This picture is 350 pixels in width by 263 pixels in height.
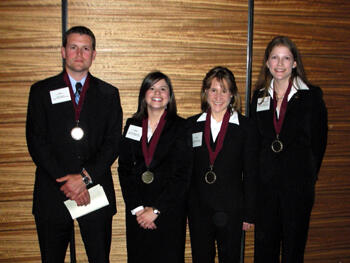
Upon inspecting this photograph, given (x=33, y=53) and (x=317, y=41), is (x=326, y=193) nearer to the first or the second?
(x=317, y=41)

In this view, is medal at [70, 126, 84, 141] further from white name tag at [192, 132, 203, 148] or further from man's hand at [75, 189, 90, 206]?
white name tag at [192, 132, 203, 148]

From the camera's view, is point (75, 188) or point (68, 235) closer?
point (75, 188)

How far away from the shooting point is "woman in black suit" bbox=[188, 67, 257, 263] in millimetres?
1887

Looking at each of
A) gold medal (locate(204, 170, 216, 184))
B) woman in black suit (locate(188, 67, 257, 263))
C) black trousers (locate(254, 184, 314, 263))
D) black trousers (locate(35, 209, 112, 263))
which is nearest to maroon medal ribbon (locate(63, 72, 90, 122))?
black trousers (locate(35, 209, 112, 263))

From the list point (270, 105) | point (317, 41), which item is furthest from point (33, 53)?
point (317, 41)

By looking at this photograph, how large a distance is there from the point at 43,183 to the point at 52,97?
1.87 ft

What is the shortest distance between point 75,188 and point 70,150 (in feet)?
0.81

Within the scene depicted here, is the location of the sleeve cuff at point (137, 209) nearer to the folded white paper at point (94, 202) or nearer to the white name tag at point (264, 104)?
the folded white paper at point (94, 202)

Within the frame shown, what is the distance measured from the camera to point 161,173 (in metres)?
1.91

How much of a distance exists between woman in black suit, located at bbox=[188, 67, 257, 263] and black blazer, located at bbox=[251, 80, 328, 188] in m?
0.14

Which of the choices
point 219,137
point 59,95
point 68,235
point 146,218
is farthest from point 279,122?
point 68,235

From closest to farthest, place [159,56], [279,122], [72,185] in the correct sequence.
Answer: [72,185], [279,122], [159,56]

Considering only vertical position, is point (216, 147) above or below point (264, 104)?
below

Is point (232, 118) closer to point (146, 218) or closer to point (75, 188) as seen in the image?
point (146, 218)
